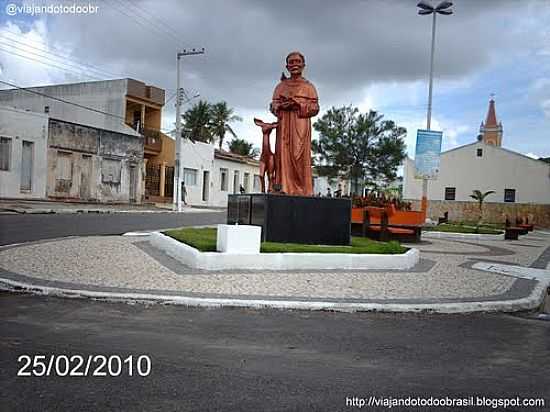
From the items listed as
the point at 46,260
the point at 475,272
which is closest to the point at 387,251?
the point at 475,272

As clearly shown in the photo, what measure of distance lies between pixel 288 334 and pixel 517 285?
5333 mm

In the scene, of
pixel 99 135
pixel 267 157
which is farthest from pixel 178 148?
pixel 267 157

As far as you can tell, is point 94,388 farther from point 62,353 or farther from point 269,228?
point 269,228

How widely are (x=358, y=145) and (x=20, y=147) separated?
937 inches

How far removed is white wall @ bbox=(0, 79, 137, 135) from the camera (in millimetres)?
39438

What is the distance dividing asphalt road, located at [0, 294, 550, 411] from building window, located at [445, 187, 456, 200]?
124ft

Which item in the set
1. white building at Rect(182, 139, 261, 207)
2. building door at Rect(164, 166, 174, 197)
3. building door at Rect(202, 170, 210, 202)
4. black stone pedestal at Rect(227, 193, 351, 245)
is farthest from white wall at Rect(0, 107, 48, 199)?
black stone pedestal at Rect(227, 193, 351, 245)

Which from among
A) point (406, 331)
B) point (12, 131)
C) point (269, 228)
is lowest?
point (406, 331)

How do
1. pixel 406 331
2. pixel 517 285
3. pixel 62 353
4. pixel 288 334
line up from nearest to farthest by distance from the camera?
pixel 62 353 → pixel 288 334 → pixel 406 331 → pixel 517 285

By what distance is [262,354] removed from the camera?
16.2 feet

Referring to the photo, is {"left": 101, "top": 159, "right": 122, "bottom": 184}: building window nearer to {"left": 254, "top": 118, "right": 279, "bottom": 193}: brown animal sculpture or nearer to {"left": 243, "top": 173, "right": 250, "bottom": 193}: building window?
{"left": 243, "top": 173, "right": 250, "bottom": 193}: building window

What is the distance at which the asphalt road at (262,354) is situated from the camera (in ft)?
12.4

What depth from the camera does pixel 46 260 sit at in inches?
396

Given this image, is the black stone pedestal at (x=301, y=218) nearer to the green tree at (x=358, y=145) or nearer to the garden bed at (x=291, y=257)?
the garden bed at (x=291, y=257)
